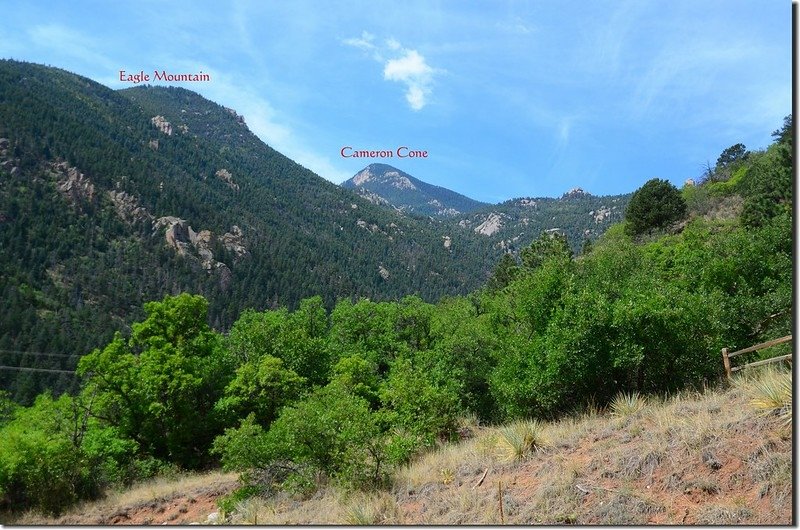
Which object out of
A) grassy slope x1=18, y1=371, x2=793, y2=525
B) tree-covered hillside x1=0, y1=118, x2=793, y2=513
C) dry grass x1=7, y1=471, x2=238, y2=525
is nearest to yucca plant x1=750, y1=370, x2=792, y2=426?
grassy slope x1=18, y1=371, x2=793, y2=525

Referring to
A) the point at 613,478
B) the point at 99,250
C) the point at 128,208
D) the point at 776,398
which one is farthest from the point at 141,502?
the point at 128,208

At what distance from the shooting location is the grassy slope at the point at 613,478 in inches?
282

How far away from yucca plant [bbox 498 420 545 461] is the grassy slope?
0.16 m

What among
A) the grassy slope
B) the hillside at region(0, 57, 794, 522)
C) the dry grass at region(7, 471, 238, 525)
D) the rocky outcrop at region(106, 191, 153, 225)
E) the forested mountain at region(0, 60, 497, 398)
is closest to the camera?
the grassy slope

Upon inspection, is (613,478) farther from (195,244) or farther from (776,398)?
(195,244)

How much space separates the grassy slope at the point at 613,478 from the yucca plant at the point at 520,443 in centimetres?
16

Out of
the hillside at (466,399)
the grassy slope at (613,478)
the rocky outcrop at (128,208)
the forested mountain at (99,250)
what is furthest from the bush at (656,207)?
the rocky outcrop at (128,208)

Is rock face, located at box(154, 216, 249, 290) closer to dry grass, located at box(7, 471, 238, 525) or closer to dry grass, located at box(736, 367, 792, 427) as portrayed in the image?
dry grass, located at box(7, 471, 238, 525)

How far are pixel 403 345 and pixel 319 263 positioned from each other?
168025 mm

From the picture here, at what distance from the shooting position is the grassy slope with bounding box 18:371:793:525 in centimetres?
716

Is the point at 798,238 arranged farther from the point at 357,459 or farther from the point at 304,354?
the point at 304,354

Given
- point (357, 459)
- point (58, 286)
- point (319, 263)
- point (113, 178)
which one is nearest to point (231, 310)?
point (58, 286)

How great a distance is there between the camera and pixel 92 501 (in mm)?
17656

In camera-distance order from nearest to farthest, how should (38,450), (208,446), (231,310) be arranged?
(38,450) < (208,446) < (231,310)
